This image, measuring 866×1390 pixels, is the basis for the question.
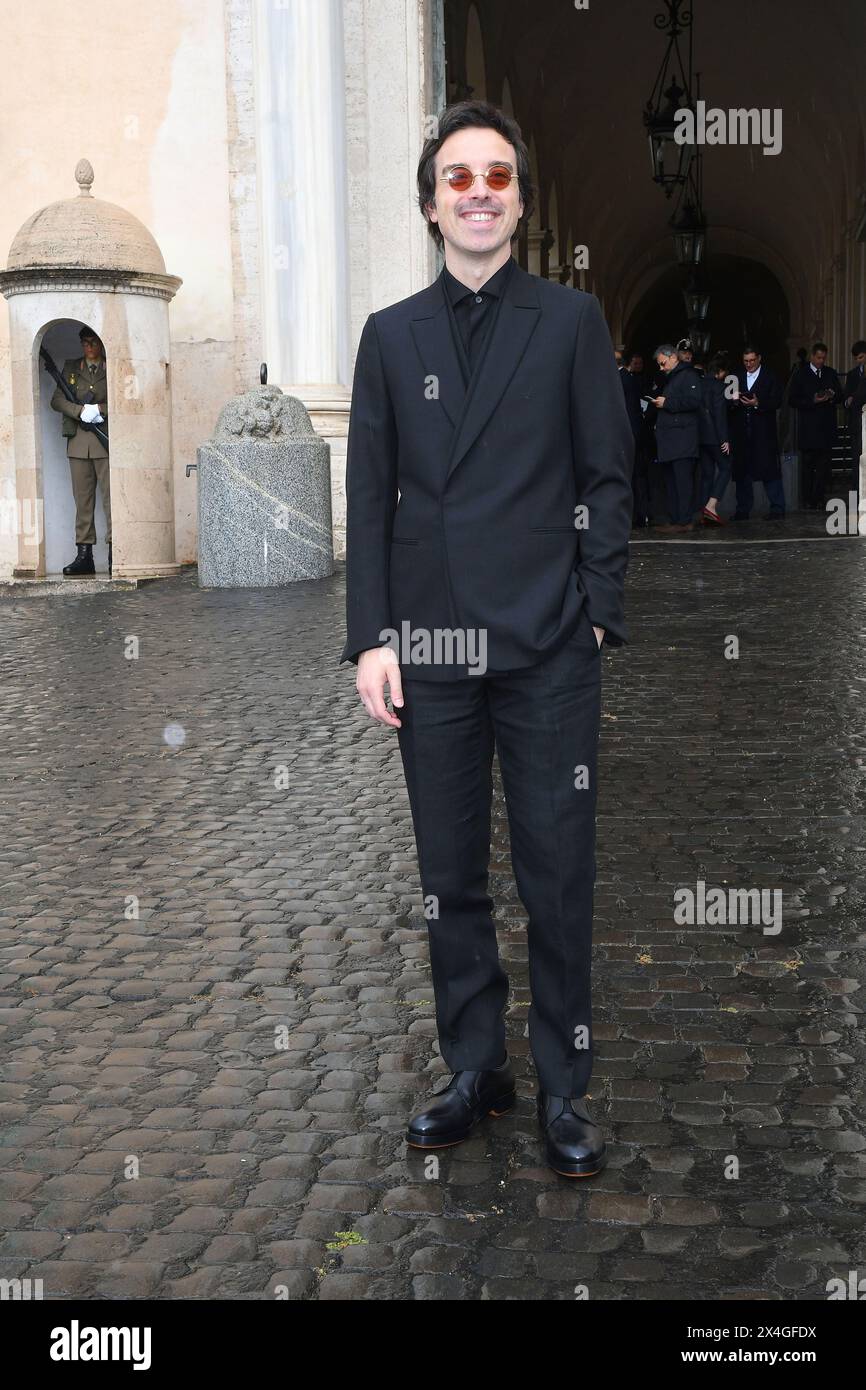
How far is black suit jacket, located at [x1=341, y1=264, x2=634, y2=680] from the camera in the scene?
3.12 meters

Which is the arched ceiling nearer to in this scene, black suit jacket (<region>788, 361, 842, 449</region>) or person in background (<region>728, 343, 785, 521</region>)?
person in background (<region>728, 343, 785, 521</region>)

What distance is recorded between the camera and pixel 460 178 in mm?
3074

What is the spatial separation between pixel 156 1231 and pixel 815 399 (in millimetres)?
19147

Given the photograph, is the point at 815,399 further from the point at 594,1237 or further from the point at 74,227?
the point at 594,1237

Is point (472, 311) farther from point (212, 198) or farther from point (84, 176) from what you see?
point (212, 198)

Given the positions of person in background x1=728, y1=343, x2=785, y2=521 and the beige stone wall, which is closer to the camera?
the beige stone wall

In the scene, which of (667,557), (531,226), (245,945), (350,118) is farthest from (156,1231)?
(531,226)

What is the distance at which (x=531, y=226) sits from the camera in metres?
30.3

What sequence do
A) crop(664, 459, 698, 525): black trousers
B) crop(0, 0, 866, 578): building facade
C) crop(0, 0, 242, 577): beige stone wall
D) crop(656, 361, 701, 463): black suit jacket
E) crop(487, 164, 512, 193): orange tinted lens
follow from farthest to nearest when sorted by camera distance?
crop(664, 459, 698, 525): black trousers → crop(656, 361, 701, 463): black suit jacket → crop(0, 0, 242, 577): beige stone wall → crop(0, 0, 866, 578): building facade → crop(487, 164, 512, 193): orange tinted lens

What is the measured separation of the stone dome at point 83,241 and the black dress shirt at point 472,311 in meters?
12.3

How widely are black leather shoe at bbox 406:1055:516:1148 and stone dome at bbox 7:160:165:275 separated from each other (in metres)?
12.6

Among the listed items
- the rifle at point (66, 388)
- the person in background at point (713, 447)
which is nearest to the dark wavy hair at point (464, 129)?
the rifle at point (66, 388)

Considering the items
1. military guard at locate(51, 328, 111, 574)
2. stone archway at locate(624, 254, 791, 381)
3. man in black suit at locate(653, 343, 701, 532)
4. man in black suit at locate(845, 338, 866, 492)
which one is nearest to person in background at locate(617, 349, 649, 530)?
man in black suit at locate(653, 343, 701, 532)
